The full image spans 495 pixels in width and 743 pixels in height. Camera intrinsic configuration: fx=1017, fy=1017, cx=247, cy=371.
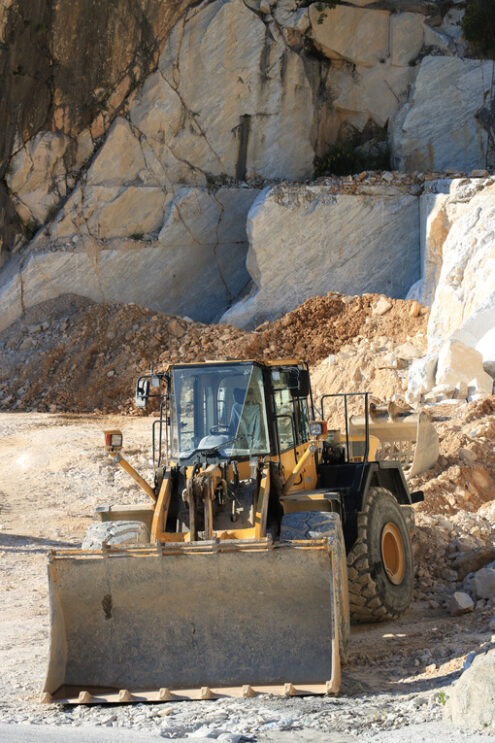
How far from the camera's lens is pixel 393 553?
387 inches

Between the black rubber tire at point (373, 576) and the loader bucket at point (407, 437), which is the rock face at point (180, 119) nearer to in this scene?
the loader bucket at point (407, 437)

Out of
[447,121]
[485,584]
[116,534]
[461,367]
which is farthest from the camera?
[447,121]

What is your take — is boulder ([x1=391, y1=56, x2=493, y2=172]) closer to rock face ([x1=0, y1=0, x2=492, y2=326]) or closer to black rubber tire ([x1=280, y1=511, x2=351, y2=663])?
rock face ([x1=0, y1=0, x2=492, y2=326])

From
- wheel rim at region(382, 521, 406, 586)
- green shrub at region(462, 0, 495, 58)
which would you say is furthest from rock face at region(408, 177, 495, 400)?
wheel rim at region(382, 521, 406, 586)

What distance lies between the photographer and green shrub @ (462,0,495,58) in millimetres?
28031

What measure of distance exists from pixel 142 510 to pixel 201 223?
19304 mm

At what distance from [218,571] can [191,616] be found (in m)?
0.38

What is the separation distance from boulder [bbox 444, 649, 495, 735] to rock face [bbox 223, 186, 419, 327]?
63.9 feet

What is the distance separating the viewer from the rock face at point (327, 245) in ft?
83.0

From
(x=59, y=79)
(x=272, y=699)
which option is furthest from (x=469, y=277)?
(x=272, y=699)

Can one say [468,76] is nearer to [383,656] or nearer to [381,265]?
[381,265]

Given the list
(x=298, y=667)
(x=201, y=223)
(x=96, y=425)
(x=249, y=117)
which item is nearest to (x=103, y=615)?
(x=298, y=667)

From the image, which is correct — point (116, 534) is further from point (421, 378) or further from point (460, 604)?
point (421, 378)

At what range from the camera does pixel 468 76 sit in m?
27.8
